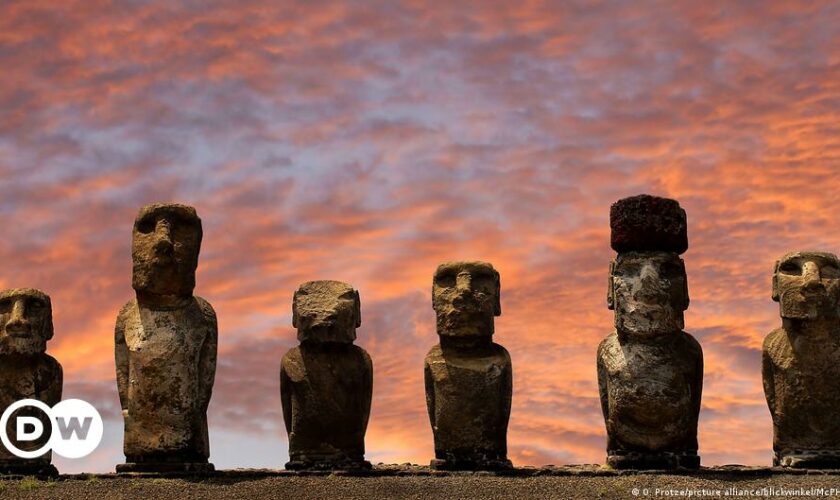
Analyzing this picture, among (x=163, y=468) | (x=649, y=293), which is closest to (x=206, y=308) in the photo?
(x=163, y=468)

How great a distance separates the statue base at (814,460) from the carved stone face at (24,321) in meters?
11.1

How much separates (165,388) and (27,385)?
9.27 ft

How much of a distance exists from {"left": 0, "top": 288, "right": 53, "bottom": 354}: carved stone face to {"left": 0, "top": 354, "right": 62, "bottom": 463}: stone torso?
0.51 ft

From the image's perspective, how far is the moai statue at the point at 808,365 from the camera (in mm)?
21156

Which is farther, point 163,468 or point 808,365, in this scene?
point 808,365

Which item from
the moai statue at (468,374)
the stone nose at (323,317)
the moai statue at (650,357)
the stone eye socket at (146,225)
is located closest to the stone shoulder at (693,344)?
the moai statue at (650,357)

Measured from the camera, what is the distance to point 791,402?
841 inches

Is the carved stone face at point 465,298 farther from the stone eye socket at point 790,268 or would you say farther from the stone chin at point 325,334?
the stone eye socket at point 790,268

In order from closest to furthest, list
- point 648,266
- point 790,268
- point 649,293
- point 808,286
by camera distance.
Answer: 1. point 649,293
2. point 648,266
3. point 808,286
4. point 790,268

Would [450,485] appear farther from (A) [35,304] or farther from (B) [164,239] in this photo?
(A) [35,304]

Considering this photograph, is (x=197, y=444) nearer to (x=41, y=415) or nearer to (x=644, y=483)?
(x=41, y=415)

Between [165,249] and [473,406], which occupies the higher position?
[165,249]

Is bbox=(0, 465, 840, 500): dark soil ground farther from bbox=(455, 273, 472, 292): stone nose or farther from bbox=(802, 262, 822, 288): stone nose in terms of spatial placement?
bbox=(455, 273, 472, 292): stone nose

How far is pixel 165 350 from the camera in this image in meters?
21.1
